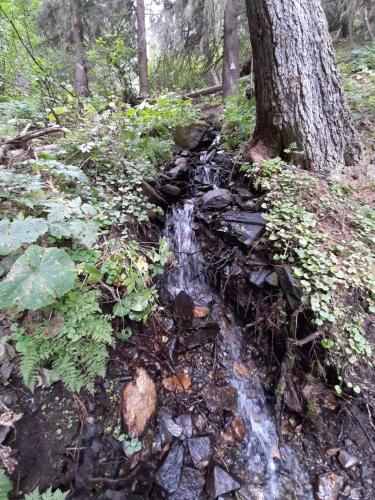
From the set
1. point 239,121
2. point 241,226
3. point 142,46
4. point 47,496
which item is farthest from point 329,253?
point 142,46

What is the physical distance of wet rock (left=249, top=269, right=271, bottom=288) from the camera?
247 centimetres

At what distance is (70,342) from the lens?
6.06 ft

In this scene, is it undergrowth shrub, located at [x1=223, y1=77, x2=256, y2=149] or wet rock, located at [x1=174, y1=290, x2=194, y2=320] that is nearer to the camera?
wet rock, located at [x1=174, y1=290, x2=194, y2=320]

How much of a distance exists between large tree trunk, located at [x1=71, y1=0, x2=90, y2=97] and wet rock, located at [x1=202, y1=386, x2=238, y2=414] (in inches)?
317

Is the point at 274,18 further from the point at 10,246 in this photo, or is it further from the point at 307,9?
the point at 10,246

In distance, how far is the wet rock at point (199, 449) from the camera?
1.96 metres

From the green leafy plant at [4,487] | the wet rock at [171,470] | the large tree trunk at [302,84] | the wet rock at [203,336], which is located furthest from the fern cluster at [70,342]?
the large tree trunk at [302,84]

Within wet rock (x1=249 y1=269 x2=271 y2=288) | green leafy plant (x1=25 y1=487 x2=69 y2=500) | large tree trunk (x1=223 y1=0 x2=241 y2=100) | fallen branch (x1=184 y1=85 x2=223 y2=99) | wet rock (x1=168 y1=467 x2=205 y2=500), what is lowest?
wet rock (x1=168 y1=467 x2=205 y2=500)

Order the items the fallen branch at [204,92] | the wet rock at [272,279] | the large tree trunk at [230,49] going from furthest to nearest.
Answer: the fallen branch at [204,92]
the large tree trunk at [230,49]
the wet rock at [272,279]

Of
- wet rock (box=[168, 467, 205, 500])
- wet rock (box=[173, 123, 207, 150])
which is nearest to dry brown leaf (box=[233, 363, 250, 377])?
wet rock (box=[168, 467, 205, 500])

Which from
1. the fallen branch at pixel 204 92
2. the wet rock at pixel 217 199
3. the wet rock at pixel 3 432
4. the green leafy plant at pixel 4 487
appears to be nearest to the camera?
the green leafy plant at pixel 4 487

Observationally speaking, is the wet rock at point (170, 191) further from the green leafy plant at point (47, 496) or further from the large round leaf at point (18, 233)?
the green leafy plant at point (47, 496)

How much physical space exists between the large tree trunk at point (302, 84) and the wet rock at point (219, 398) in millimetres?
2647

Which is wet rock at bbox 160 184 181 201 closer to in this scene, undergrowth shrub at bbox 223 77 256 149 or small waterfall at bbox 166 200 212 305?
small waterfall at bbox 166 200 212 305
